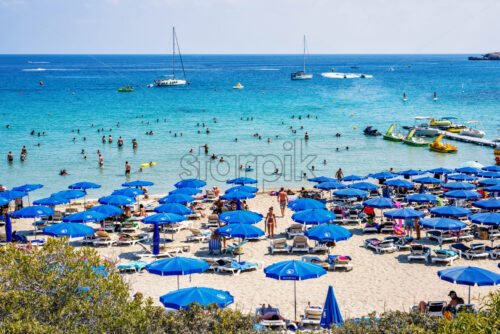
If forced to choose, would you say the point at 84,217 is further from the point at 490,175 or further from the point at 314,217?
the point at 490,175

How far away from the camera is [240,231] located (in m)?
16.9

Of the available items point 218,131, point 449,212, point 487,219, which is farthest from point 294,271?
point 218,131

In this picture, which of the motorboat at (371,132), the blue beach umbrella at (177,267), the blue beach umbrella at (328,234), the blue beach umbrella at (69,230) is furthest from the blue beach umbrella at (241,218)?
the motorboat at (371,132)

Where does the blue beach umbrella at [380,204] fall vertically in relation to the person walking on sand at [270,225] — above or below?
above

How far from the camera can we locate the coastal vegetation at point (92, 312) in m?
8.18

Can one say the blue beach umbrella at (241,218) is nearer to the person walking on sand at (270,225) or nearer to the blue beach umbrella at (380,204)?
the person walking on sand at (270,225)

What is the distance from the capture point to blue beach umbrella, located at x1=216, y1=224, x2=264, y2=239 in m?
16.8

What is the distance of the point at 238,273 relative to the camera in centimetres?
1631

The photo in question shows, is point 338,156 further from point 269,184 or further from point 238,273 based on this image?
point 238,273

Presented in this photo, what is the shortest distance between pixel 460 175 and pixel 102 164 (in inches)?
949

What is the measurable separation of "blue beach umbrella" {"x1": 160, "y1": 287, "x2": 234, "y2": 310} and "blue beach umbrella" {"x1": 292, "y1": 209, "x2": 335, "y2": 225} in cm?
708

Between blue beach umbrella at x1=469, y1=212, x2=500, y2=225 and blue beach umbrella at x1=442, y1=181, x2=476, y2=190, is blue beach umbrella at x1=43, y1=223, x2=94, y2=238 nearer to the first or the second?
blue beach umbrella at x1=469, y1=212, x2=500, y2=225

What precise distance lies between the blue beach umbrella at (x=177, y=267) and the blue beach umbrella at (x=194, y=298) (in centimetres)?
172

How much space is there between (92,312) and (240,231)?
8649mm
